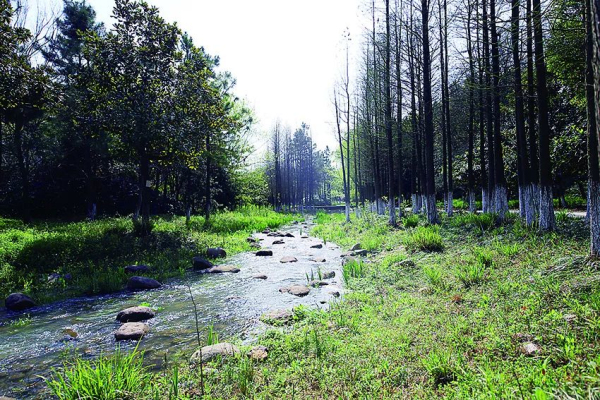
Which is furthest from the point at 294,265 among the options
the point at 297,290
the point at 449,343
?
the point at 449,343

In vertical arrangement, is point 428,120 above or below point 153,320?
above

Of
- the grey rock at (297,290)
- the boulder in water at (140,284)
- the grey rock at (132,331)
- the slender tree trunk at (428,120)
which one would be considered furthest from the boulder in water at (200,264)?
the slender tree trunk at (428,120)

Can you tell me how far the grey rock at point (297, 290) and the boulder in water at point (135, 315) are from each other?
3534 millimetres

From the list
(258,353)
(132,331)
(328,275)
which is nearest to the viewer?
(258,353)

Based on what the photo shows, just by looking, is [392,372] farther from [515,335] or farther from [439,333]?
[515,335]

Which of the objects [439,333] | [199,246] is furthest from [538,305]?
[199,246]

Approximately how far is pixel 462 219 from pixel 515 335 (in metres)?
10.4

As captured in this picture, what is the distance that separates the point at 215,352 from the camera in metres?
4.86

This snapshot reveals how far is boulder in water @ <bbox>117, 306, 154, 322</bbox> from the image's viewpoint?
7043mm

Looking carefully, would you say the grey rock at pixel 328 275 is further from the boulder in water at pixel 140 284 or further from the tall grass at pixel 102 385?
the tall grass at pixel 102 385

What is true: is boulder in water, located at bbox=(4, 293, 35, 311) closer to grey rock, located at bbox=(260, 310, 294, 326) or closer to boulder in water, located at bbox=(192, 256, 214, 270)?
boulder in water, located at bbox=(192, 256, 214, 270)

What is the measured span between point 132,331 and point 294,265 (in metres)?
7.48

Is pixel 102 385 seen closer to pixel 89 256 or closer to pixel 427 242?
pixel 427 242

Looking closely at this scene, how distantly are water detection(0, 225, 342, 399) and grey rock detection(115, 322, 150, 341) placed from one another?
125 millimetres
